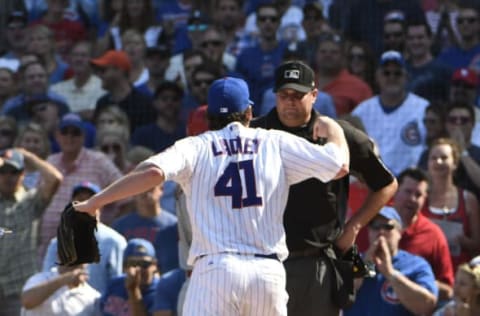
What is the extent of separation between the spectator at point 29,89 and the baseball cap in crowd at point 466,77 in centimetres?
363

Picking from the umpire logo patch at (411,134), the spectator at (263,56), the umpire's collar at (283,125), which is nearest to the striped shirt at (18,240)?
the spectator at (263,56)

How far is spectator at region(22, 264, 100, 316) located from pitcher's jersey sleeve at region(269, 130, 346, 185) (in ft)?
9.75

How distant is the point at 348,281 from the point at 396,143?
155 inches

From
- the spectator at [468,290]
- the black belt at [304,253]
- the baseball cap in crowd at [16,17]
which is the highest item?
the baseball cap in crowd at [16,17]

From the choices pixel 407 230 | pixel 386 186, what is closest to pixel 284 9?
pixel 407 230

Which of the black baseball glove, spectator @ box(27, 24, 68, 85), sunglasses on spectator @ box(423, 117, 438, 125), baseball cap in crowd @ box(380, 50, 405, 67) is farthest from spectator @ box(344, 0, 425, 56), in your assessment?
the black baseball glove

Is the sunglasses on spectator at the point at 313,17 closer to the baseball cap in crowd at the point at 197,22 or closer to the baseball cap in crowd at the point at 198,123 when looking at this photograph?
the baseball cap in crowd at the point at 197,22

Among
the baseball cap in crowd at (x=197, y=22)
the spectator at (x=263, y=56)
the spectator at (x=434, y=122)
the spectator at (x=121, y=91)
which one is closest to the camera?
the spectator at (x=434, y=122)

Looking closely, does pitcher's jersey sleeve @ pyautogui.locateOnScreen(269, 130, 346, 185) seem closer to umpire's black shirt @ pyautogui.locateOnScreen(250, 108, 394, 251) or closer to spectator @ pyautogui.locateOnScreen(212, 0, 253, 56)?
umpire's black shirt @ pyautogui.locateOnScreen(250, 108, 394, 251)

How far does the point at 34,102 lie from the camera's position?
11594 millimetres

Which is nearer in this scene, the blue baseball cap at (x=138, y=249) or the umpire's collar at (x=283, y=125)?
the umpire's collar at (x=283, y=125)

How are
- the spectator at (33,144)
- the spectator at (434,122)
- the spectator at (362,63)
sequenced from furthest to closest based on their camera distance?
the spectator at (362,63) → the spectator at (33,144) → the spectator at (434,122)

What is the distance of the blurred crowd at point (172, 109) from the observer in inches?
323

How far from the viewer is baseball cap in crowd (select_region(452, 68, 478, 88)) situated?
10156mm
